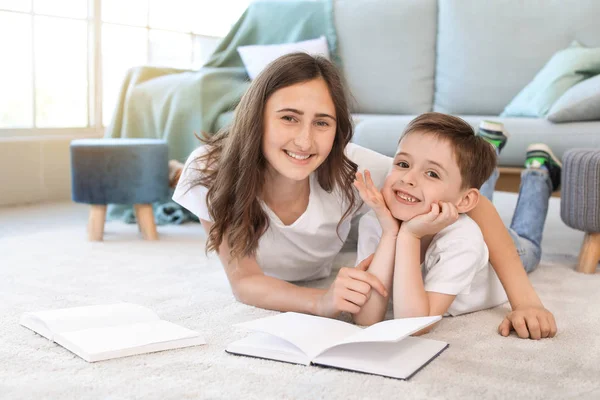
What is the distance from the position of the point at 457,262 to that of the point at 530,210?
782 mm

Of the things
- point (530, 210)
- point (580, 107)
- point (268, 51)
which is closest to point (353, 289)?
point (530, 210)

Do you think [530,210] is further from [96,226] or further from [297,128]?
[96,226]

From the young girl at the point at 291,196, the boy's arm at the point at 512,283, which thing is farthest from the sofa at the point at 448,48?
the boy's arm at the point at 512,283

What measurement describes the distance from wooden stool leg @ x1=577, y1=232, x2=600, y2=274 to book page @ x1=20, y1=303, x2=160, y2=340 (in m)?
1.26

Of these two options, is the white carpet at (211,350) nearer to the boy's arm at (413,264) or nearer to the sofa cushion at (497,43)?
the boy's arm at (413,264)

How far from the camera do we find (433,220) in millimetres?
1350

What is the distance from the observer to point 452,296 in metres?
1.41

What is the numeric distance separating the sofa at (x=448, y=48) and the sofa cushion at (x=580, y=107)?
18.7 inches

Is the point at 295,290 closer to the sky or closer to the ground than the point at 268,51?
closer to the ground

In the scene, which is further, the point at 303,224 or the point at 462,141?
the point at 303,224

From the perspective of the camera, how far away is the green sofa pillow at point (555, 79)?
2.83 m

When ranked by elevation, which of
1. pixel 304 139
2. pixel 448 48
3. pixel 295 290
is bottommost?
pixel 295 290

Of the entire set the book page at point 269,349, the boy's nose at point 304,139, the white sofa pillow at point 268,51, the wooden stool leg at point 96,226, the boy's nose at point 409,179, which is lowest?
the wooden stool leg at point 96,226

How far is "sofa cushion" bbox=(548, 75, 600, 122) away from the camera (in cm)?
253
